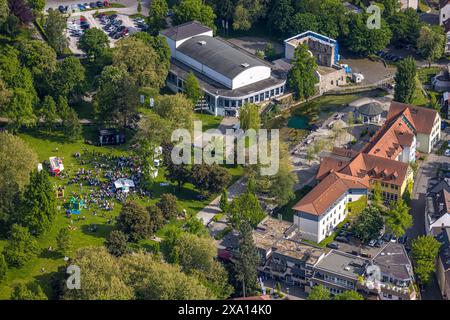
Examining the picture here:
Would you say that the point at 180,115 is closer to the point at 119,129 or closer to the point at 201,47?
the point at 119,129

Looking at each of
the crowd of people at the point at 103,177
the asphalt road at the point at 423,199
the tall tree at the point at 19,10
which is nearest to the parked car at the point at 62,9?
the tall tree at the point at 19,10

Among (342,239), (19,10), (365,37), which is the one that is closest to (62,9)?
(19,10)

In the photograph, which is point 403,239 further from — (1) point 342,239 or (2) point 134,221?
(2) point 134,221

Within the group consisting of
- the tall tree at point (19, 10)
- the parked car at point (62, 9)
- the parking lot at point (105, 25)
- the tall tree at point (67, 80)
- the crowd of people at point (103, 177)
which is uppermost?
the tall tree at point (19, 10)

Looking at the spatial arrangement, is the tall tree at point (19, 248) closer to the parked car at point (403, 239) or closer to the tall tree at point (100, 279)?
the tall tree at point (100, 279)

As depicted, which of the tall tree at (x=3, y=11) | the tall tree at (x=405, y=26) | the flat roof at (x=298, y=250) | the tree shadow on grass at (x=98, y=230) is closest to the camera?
the flat roof at (x=298, y=250)

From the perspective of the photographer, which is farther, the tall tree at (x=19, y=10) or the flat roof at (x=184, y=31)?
the tall tree at (x=19, y=10)
